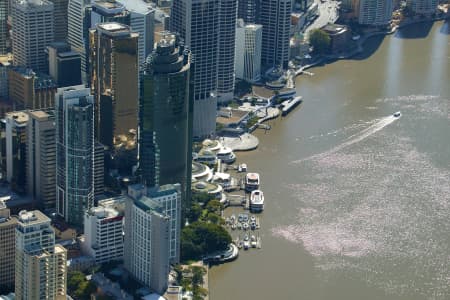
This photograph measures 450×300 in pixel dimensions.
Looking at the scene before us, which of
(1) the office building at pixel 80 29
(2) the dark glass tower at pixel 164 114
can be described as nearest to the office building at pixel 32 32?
(1) the office building at pixel 80 29

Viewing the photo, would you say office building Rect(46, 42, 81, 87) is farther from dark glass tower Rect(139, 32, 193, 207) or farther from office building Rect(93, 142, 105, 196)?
dark glass tower Rect(139, 32, 193, 207)

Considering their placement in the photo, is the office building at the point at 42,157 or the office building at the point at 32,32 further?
the office building at the point at 32,32

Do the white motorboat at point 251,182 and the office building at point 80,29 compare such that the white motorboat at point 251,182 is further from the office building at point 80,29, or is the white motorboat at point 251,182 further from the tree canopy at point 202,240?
the office building at point 80,29

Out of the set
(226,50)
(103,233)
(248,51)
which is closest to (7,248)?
(103,233)

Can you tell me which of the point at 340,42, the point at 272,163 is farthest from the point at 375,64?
the point at 272,163

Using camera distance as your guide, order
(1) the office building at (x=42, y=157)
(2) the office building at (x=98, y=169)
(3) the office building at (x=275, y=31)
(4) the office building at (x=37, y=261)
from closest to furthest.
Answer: (4) the office building at (x=37, y=261), (1) the office building at (x=42, y=157), (2) the office building at (x=98, y=169), (3) the office building at (x=275, y=31)

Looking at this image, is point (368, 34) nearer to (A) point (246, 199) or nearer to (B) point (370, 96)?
(B) point (370, 96)

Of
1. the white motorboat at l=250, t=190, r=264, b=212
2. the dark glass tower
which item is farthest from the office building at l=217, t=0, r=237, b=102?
the dark glass tower
